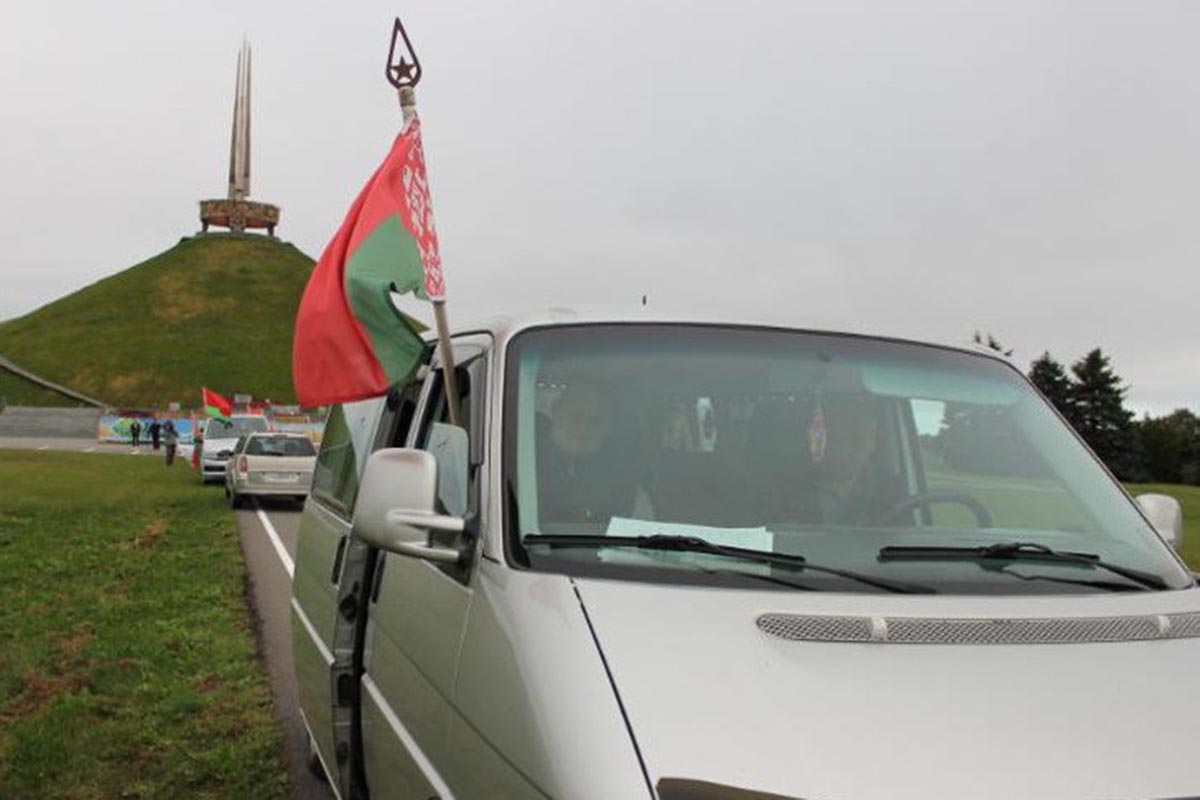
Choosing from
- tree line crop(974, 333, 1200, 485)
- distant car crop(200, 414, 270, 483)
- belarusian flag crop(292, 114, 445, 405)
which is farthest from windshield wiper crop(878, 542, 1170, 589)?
tree line crop(974, 333, 1200, 485)

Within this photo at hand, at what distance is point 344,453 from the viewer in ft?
16.7

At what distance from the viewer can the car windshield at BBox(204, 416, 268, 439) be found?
103 feet

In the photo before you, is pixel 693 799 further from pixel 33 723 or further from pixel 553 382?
pixel 33 723

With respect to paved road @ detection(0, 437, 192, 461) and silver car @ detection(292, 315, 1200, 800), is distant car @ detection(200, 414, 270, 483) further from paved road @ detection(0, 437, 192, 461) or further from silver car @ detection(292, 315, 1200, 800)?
silver car @ detection(292, 315, 1200, 800)

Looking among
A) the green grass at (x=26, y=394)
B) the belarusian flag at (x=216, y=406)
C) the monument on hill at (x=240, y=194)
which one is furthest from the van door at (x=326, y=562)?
the monument on hill at (x=240, y=194)

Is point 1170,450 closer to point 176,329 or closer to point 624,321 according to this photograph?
point 176,329

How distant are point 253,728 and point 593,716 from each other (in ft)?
15.6

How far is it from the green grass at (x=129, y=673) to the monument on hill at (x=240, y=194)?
4521 inches

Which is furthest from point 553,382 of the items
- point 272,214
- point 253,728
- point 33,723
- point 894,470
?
point 272,214

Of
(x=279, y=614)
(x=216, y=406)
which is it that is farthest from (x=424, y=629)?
(x=216, y=406)

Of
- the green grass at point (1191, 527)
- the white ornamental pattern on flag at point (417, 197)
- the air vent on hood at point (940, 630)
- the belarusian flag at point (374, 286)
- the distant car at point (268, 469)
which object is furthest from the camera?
the distant car at point (268, 469)

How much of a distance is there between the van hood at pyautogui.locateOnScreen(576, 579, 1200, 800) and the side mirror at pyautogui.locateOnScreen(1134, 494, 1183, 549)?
3.22ft

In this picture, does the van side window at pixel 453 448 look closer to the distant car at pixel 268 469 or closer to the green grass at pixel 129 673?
the green grass at pixel 129 673

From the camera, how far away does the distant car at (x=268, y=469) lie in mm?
22438
